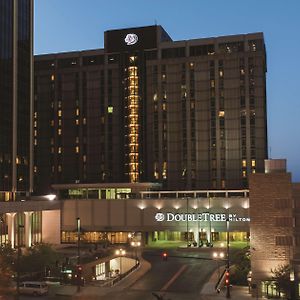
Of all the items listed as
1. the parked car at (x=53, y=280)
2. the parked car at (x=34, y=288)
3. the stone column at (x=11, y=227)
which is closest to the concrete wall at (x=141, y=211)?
the stone column at (x=11, y=227)

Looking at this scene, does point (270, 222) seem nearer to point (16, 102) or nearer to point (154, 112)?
point (16, 102)

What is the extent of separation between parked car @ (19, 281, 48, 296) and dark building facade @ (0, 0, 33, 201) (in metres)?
44.7

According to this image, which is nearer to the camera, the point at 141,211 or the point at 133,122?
the point at 141,211

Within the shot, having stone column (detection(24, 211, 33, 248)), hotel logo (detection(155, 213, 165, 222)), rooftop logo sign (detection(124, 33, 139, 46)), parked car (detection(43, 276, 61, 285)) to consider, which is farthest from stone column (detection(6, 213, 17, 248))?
rooftop logo sign (detection(124, 33, 139, 46))

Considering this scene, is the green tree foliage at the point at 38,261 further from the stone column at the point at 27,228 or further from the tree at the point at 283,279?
the stone column at the point at 27,228

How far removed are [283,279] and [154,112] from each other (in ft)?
340

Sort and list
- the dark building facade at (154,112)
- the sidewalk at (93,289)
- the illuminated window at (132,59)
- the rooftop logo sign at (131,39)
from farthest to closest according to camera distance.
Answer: the rooftop logo sign at (131,39) → the illuminated window at (132,59) → the dark building facade at (154,112) → the sidewalk at (93,289)

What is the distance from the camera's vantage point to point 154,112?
509ft

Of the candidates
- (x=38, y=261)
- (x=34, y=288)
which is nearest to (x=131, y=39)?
(x=38, y=261)

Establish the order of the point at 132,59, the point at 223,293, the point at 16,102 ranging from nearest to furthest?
the point at 223,293 < the point at 16,102 < the point at 132,59

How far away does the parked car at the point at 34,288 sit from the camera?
57812 millimetres

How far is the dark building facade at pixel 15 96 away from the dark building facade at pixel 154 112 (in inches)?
1855

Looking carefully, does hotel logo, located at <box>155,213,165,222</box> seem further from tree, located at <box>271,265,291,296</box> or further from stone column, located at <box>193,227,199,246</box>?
tree, located at <box>271,265,291,296</box>

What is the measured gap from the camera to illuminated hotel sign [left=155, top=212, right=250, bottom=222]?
103438 millimetres
